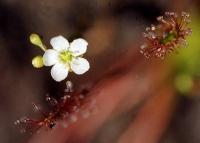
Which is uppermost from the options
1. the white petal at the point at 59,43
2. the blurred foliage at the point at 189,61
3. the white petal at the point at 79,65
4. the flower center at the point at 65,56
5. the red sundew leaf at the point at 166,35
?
the white petal at the point at 59,43

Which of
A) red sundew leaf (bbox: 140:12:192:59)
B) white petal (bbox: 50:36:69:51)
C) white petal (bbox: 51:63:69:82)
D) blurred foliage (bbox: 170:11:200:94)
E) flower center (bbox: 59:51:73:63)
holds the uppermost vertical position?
white petal (bbox: 50:36:69:51)

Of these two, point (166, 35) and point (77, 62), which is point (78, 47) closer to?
point (77, 62)

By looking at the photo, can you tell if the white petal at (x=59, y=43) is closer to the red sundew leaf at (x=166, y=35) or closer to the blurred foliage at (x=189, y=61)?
the red sundew leaf at (x=166, y=35)

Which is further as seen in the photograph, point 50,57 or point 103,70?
point 103,70

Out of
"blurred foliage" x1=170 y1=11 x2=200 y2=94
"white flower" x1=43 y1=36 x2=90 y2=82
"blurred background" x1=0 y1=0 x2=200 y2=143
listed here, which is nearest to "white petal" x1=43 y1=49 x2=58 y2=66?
"white flower" x1=43 y1=36 x2=90 y2=82

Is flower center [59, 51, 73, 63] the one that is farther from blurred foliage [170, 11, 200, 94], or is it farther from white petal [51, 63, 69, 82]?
blurred foliage [170, 11, 200, 94]

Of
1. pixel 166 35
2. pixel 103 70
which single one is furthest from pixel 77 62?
pixel 166 35

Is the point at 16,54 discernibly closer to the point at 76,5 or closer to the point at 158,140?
the point at 76,5

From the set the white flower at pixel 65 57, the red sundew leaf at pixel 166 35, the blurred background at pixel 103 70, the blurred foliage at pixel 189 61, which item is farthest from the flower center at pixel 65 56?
the blurred foliage at pixel 189 61
